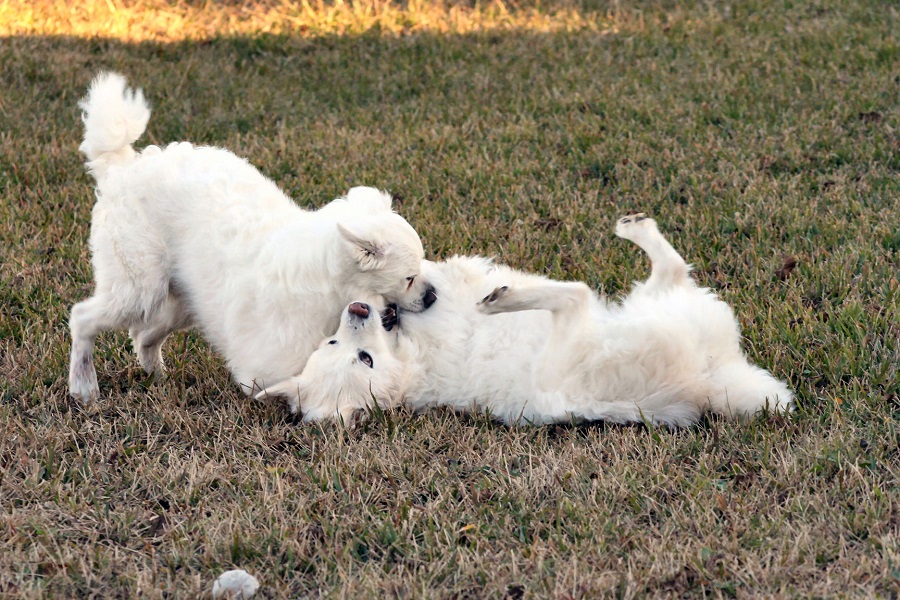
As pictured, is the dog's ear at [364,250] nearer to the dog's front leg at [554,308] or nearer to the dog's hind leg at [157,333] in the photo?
the dog's front leg at [554,308]

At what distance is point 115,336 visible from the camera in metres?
4.92

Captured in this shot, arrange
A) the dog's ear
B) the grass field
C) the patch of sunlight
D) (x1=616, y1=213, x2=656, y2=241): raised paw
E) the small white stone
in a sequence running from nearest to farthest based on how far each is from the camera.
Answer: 1. the small white stone
2. the grass field
3. the dog's ear
4. (x1=616, y1=213, x2=656, y2=241): raised paw
5. the patch of sunlight

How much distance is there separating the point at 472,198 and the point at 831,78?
349cm

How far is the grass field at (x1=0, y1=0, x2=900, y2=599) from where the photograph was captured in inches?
122

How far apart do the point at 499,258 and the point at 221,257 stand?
6.03ft

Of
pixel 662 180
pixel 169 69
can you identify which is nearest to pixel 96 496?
pixel 662 180

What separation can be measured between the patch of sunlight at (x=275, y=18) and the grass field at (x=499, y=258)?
5 centimetres

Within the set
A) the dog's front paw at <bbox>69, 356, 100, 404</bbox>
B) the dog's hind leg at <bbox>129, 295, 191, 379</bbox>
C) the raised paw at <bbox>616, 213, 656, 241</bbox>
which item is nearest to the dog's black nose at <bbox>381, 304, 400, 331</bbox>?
the dog's hind leg at <bbox>129, 295, 191, 379</bbox>

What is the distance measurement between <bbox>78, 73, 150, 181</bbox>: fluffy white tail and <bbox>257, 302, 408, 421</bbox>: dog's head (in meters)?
1.40

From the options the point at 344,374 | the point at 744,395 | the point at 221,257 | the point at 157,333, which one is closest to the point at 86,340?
the point at 157,333

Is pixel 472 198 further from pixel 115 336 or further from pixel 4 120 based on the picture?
pixel 4 120

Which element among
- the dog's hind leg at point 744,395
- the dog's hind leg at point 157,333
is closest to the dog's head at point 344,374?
the dog's hind leg at point 157,333

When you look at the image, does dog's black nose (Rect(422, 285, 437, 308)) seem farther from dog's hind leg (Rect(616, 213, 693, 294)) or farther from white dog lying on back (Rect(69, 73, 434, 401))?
dog's hind leg (Rect(616, 213, 693, 294))

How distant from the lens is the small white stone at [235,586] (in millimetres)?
2932
